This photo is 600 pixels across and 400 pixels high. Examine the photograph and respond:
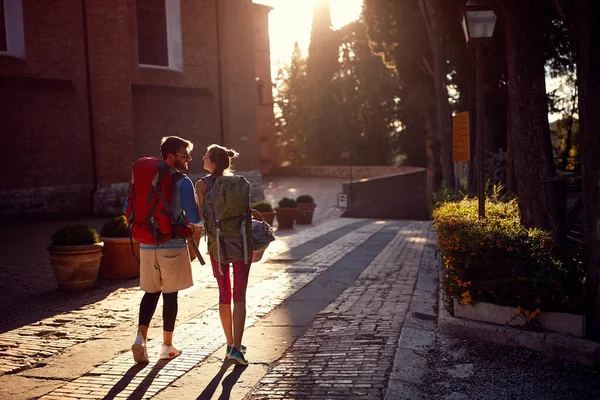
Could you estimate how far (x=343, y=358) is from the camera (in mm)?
5086

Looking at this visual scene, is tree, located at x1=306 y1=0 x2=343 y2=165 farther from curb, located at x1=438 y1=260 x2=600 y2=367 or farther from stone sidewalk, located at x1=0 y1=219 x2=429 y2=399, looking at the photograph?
curb, located at x1=438 y1=260 x2=600 y2=367

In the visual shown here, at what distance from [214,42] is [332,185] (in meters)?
17.0

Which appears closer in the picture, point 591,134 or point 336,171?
point 591,134

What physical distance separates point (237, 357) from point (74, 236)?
4.14 metres

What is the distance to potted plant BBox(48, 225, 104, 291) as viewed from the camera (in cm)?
809

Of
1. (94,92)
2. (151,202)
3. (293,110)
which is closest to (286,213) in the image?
(94,92)

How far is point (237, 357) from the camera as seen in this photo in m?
4.97

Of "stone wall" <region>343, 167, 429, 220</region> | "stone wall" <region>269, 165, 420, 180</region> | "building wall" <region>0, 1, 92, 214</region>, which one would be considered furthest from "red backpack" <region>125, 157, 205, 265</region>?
"stone wall" <region>269, 165, 420, 180</region>

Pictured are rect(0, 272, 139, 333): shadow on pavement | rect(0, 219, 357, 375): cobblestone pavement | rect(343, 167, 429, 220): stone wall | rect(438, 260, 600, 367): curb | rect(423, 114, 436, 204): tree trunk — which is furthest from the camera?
rect(343, 167, 429, 220): stone wall

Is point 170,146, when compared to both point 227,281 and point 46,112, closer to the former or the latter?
point 227,281

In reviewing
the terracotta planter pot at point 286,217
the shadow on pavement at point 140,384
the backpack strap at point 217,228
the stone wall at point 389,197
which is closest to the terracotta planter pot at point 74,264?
the shadow on pavement at point 140,384

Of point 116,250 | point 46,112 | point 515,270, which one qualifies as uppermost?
point 46,112

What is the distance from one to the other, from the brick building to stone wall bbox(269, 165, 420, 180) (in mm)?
21014

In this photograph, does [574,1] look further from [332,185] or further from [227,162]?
[332,185]
